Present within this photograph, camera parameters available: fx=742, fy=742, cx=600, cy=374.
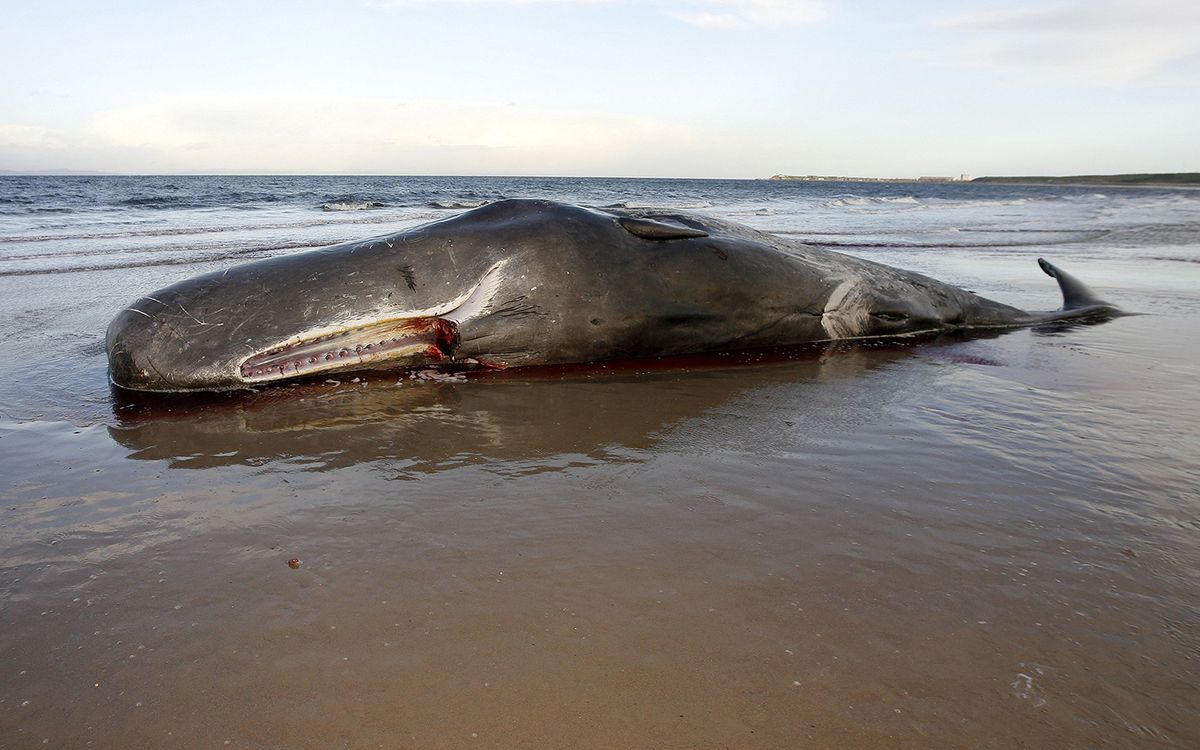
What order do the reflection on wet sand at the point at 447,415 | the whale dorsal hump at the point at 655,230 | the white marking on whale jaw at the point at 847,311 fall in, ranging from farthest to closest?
the white marking on whale jaw at the point at 847,311 → the whale dorsal hump at the point at 655,230 → the reflection on wet sand at the point at 447,415

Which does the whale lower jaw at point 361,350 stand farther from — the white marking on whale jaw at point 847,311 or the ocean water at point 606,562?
the white marking on whale jaw at point 847,311

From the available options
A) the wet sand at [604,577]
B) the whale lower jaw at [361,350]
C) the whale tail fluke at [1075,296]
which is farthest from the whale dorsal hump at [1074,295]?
the whale lower jaw at [361,350]

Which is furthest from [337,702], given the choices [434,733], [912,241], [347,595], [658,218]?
[912,241]

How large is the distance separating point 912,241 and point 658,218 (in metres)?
11.1

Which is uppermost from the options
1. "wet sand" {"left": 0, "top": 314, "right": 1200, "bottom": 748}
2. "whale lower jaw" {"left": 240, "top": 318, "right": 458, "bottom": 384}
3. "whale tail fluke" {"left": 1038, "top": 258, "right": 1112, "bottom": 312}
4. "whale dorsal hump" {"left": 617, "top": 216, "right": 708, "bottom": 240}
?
"whale dorsal hump" {"left": 617, "top": 216, "right": 708, "bottom": 240}

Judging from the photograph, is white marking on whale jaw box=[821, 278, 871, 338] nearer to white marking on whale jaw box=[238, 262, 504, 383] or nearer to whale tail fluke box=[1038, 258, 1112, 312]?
whale tail fluke box=[1038, 258, 1112, 312]

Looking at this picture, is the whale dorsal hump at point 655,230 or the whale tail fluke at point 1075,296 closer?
the whale dorsal hump at point 655,230

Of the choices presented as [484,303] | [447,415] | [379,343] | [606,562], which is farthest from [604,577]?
[379,343]

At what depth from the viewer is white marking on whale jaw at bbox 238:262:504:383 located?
435 cm

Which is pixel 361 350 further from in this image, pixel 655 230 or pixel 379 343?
pixel 655 230

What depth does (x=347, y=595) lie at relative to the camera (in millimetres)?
2176

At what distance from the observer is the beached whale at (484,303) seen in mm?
4301

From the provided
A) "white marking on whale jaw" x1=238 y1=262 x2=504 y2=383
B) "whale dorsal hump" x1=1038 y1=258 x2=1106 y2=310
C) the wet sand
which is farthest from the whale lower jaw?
"whale dorsal hump" x1=1038 y1=258 x2=1106 y2=310

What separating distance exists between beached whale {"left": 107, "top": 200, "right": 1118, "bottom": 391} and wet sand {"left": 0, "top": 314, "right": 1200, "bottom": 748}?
1.93 feet
